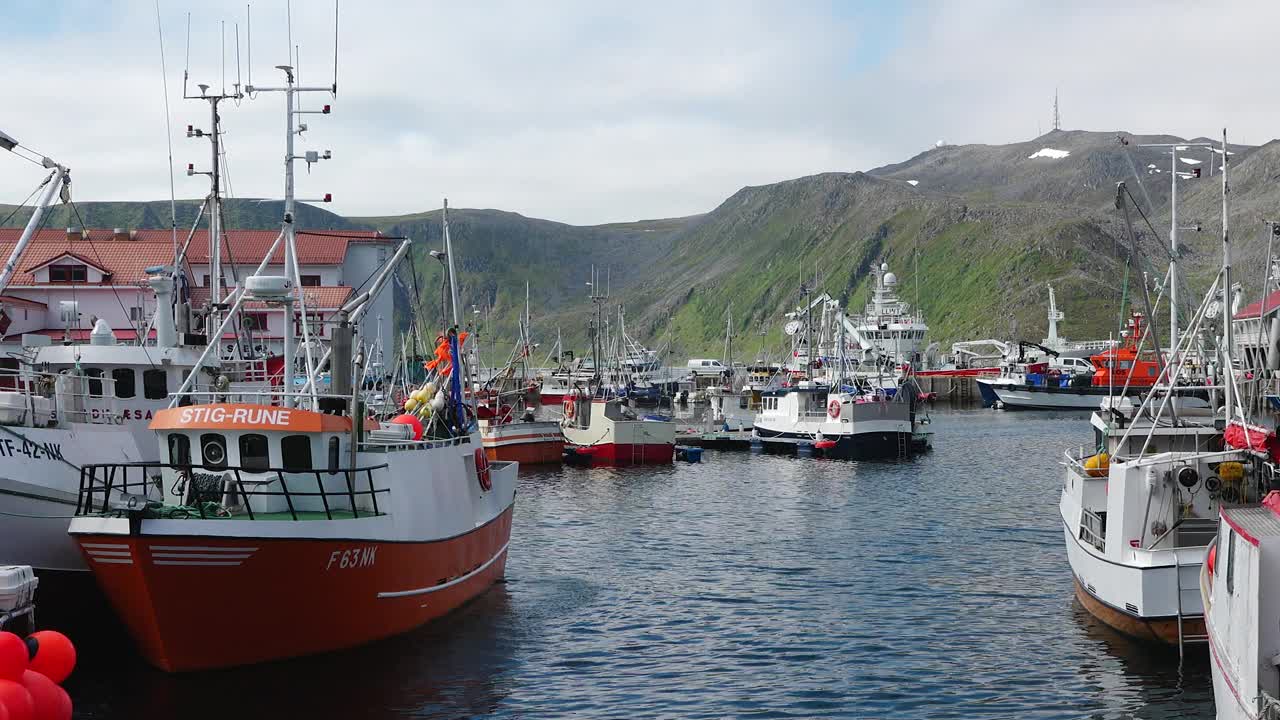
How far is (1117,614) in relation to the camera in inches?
1047

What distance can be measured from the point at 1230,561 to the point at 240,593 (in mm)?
15893

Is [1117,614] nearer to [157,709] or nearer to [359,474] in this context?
[359,474]

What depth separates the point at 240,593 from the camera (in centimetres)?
2239

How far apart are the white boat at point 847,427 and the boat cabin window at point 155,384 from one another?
52.8m

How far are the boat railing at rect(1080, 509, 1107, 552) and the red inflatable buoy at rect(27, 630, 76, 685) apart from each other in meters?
19.9

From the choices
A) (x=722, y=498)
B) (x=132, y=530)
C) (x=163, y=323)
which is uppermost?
(x=163, y=323)

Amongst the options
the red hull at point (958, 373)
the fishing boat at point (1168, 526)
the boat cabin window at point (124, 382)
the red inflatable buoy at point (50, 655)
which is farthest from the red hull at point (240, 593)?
the red hull at point (958, 373)

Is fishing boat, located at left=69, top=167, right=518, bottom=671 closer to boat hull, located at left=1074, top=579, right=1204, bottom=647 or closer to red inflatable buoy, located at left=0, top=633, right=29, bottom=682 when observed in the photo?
red inflatable buoy, located at left=0, top=633, right=29, bottom=682

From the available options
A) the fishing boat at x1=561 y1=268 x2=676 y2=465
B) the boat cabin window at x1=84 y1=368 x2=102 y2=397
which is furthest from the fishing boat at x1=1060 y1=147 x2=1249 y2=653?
the fishing boat at x1=561 y1=268 x2=676 y2=465

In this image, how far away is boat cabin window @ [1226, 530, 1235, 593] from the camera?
1694cm

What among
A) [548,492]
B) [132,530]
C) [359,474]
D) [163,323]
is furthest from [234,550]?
[548,492]

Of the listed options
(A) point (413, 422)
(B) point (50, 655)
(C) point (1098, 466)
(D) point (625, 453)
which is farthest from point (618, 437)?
(B) point (50, 655)

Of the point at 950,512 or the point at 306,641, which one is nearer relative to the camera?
the point at 306,641

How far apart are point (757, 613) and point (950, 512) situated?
22162 millimetres
